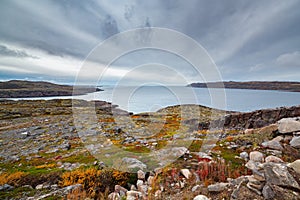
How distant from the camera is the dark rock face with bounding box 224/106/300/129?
1584 centimetres

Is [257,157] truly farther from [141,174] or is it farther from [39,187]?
[39,187]

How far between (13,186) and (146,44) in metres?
9.50

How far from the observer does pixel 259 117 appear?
1753 cm

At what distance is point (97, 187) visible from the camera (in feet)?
19.5

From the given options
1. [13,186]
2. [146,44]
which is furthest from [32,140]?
[146,44]

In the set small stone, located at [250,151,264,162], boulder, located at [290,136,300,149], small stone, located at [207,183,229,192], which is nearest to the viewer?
small stone, located at [207,183,229,192]

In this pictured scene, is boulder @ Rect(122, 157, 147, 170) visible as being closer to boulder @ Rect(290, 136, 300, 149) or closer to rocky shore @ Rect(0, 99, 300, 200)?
rocky shore @ Rect(0, 99, 300, 200)

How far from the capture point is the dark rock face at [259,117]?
15.8 m

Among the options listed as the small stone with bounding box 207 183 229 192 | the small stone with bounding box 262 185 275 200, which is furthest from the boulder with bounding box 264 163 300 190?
the small stone with bounding box 207 183 229 192

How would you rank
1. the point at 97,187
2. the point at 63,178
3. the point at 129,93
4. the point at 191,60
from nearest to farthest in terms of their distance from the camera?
the point at 97,187, the point at 63,178, the point at 191,60, the point at 129,93

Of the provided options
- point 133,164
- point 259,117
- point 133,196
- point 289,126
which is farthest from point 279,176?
point 259,117

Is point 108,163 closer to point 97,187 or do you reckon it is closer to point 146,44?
point 97,187

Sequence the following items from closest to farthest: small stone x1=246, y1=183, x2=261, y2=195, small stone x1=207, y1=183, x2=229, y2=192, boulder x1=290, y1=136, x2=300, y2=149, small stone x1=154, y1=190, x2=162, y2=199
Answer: small stone x1=246, y1=183, x2=261, y2=195 → small stone x1=207, y1=183, x2=229, y2=192 → small stone x1=154, y1=190, x2=162, y2=199 → boulder x1=290, y1=136, x2=300, y2=149

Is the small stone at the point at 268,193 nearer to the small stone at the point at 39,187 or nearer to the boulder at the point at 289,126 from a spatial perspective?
the boulder at the point at 289,126
